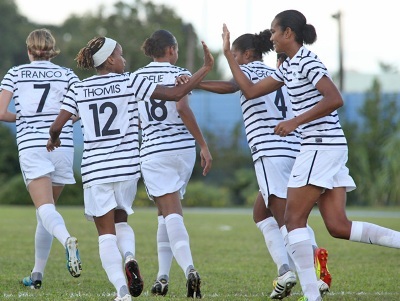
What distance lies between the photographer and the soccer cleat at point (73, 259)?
7129 millimetres

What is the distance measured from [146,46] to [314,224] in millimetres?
12282

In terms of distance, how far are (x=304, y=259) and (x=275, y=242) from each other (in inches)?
44.1

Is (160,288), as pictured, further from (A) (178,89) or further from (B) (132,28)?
(B) (132,28)

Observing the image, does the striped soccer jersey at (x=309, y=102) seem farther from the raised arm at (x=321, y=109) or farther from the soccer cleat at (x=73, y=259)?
the soccer cleat at (x=73, y=259)

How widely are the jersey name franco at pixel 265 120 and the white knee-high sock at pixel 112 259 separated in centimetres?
155

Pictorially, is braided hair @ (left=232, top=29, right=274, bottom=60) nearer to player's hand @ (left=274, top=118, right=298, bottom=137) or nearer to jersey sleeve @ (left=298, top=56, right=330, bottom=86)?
jersey sleeve @ (left=298, top=56, right=330, bottom=86)

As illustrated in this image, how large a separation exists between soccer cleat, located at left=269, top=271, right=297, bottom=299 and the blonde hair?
2.89 metres

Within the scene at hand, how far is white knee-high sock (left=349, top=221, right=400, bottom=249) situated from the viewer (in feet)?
22.5

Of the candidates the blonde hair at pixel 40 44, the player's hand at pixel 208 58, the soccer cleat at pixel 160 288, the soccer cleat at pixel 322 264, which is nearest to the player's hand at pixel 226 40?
the player's hand at pixel 208 58

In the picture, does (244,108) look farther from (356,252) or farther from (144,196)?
(144,196)

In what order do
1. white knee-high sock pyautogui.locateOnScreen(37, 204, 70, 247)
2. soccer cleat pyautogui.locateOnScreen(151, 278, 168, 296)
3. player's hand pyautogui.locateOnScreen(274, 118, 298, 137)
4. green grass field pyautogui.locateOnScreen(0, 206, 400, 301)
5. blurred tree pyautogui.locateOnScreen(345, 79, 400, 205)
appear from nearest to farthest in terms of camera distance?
player's hand pyautogui.locateOnScreen(274, 118, 298, 137) → white knee-high sock pyautogui.locateOnScreen(37, 204, 70, 247) → green grass field pyautogui.locateOnScreen(0, 206, 400, 301) → soccer cleat pyautogui.locateOnScreen(151, 278, 168, 296) → blurred tree pyautogui.locateOnScreen(345, 79, 400, 205)

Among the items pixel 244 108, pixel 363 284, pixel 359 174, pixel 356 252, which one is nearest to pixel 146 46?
pixel 244 108

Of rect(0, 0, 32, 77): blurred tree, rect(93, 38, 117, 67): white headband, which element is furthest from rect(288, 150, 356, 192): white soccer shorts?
rect(0, 0, 32, 77): blurred tree

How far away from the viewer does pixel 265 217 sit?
818 cm
